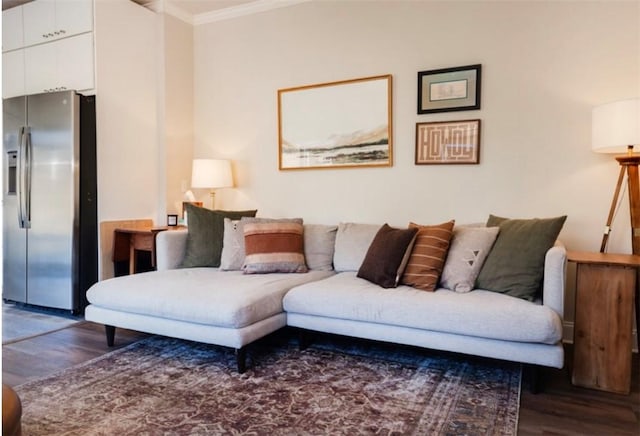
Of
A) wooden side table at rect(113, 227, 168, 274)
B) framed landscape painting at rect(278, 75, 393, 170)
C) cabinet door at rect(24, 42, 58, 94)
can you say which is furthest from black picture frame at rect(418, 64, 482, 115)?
cabinet door at rect(24, 42, 58, 94)

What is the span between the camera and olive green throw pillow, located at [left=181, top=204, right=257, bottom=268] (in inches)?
133

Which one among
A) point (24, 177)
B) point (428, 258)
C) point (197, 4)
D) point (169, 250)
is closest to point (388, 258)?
point (428, 258)

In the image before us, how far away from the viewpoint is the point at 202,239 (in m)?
3.39

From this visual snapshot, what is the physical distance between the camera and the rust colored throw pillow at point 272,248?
312 cm

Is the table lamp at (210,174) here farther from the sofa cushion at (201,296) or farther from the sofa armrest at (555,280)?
the sofa armrest at (555,280)

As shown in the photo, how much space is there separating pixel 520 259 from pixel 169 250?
2.34 metres

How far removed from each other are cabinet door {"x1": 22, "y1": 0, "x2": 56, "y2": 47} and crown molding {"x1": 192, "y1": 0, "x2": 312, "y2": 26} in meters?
1.19

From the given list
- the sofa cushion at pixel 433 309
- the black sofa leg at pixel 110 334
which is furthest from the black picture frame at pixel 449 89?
the black sofa leg at pixel 110 334

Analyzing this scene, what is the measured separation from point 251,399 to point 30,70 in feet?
11.8

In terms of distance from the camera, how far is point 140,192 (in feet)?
13.2

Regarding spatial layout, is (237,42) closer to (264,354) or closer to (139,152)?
(139,152)

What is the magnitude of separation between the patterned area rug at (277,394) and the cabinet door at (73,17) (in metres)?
2.59

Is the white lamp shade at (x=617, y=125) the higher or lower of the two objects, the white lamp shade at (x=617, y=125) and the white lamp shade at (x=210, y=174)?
the higher

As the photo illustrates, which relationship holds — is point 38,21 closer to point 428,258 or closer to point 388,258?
point 388,258
